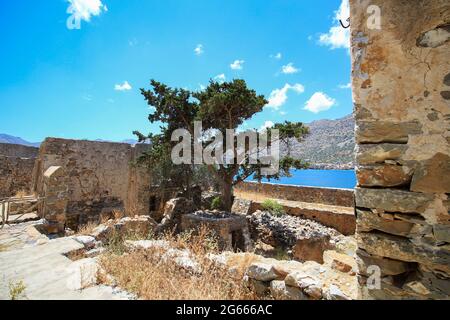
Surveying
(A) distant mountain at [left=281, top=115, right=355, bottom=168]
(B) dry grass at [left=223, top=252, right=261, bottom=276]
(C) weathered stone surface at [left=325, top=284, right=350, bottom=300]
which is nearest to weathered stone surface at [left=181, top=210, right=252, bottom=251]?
(B) dry grass at [left=223, top=252, right=261, bottom=276]

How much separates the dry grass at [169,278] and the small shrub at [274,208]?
8264 mm

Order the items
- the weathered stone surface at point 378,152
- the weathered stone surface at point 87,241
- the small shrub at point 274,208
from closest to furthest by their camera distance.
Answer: the weathered stone surface at point 378,152 < the weathered stone surface at point 87,241 < the small shrub at point 274,208

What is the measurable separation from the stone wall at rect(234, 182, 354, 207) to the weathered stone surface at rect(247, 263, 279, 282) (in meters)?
10.3

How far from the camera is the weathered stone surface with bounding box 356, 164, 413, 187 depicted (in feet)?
6.25

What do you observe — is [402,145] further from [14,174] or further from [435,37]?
[14,174]

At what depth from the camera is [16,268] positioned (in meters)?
3.60

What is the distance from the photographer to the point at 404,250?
1.86 meters

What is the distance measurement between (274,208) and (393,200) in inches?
405

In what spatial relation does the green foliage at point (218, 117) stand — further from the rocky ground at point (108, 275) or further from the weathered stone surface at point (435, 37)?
Answer: the weathered stone surface at point (435, 37)

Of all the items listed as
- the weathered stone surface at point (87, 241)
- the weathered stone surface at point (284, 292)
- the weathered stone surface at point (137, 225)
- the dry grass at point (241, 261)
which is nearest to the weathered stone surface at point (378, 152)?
the weathered stone surface at point (284, 292)

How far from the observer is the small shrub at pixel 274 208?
38.6 ft

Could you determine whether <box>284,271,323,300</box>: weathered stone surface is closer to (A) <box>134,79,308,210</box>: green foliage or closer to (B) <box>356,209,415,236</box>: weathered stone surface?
(B) <box>356,209,415,236</box>: weathered stone surface

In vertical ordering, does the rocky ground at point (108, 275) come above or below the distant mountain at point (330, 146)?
below
